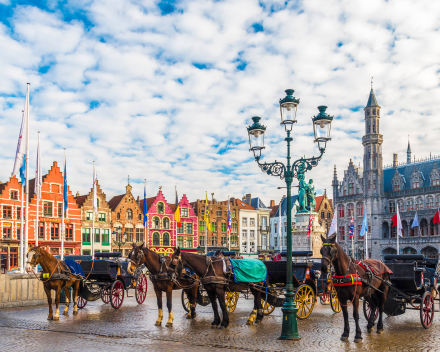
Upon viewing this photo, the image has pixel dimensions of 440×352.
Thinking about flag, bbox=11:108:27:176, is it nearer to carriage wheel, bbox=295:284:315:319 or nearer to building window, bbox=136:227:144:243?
carriage wheel, bbox=295:284:315:319

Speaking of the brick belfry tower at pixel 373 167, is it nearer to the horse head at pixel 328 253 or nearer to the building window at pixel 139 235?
the building window at pixel 139 235

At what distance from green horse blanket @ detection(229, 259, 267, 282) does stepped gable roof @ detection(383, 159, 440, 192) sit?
56.6 m

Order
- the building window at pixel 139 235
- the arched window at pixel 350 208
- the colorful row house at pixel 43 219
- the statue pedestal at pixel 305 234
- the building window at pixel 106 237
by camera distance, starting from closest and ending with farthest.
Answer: the statue pedestal at pixel 305 234 → the colorful row house at pixel 43 219 → the building window at pixel 106 237 → the building window at pixel 139 235 → the arched window at pixel 350 208

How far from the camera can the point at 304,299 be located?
1265 cm

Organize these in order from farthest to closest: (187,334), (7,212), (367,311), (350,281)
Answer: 1. (7,212)
2. (367,311)
3. (187,334)
4. (350,281)

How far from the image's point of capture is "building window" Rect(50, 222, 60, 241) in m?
46.7

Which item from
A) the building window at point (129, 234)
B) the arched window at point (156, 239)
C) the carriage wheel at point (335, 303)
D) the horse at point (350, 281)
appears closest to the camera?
the horse at point (350, 281)

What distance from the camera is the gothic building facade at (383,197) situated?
61656 millimetres

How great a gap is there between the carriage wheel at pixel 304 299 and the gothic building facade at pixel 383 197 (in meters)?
50.0

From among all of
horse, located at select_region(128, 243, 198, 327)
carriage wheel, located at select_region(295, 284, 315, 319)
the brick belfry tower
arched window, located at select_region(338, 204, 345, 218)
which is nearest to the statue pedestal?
carriage wheel, located at select_region(295, 284, 315, 319)

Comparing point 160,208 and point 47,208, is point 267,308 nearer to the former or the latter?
point 47,208

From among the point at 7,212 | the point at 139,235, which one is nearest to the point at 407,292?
the point at 7,212

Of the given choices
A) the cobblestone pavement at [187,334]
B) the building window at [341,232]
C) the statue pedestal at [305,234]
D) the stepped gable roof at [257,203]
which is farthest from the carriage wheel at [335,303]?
the stepped gable roof at [257,203]

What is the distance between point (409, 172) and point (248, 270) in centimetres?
6020
